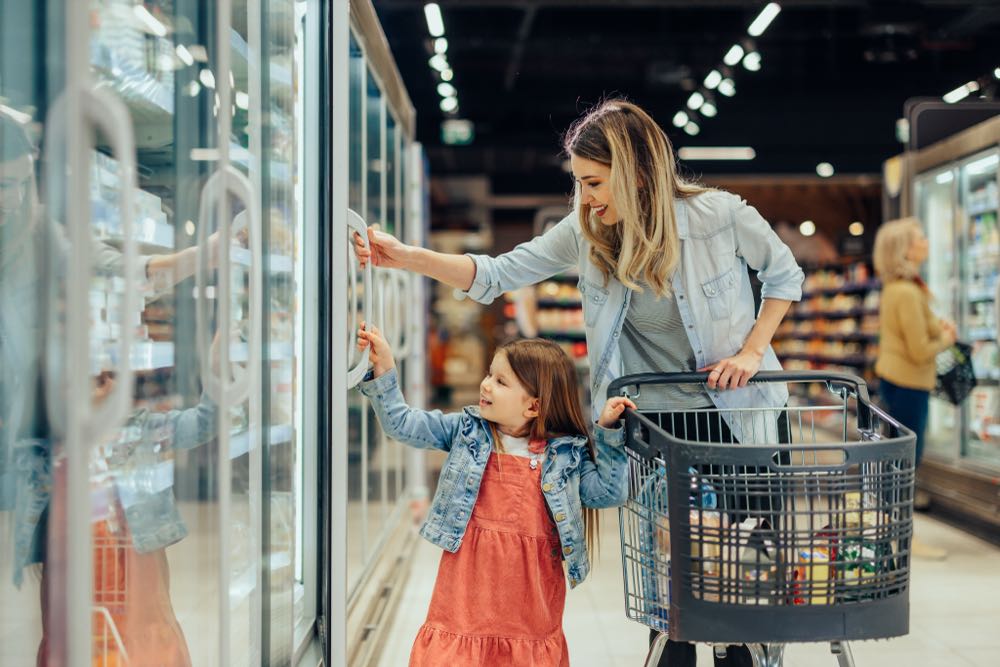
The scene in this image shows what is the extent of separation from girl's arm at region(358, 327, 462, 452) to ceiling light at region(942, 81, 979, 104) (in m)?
4.99

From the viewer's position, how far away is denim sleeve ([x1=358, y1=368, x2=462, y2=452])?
2.20 m

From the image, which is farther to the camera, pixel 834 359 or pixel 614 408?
pixel 834 359

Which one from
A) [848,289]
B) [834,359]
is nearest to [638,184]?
[848,289]

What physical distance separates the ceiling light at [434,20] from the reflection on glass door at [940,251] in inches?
138

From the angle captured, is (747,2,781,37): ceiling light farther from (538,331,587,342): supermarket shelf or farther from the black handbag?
(538,331,587,342): supermarket shelf

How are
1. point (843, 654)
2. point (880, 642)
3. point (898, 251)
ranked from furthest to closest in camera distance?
point (898, 251) < point (880, 642) < point (843, 654)

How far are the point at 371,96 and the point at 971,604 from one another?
3193mm

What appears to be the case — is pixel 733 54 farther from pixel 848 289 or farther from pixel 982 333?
pixel 848 289

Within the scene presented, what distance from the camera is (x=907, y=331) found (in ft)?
16.5

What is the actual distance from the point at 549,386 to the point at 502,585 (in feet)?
1.52

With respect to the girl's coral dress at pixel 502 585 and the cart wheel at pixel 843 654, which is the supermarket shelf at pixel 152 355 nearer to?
the girl's coral dress at pixel 502 585

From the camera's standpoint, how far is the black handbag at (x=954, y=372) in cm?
530

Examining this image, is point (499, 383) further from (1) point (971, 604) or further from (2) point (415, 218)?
(2) point (415, 218)

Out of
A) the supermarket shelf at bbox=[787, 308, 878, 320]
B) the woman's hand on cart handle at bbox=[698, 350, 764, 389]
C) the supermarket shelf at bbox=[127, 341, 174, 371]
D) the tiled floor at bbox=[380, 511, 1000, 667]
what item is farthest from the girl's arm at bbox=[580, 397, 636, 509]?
the supermarket shelf at bbox=[787, 308, 878, 320]
